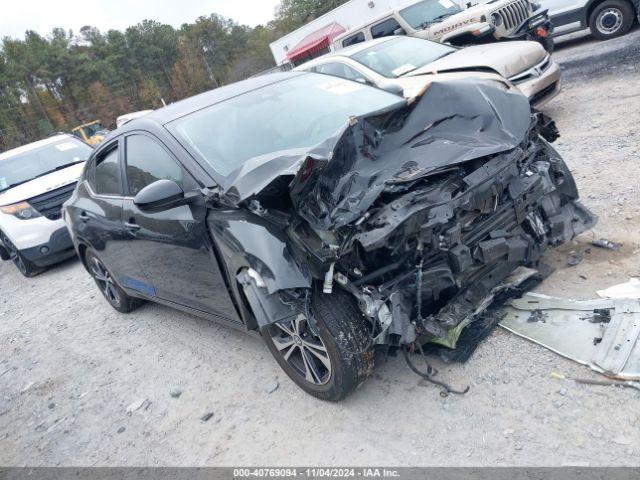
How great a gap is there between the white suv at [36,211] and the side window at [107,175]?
314 centimetres

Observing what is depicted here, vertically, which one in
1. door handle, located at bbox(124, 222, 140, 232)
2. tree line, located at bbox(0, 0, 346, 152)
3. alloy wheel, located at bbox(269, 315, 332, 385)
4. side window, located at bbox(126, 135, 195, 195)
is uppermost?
tree line, located at bbox(0, 0, 346, 152)

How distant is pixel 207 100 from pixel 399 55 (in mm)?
4712

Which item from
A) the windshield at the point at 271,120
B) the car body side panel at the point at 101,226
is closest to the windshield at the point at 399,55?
the windshield at the point at 271,120

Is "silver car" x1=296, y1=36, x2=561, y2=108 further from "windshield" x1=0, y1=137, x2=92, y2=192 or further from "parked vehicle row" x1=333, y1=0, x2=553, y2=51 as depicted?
"windshield" x1=0, y1=137, x2=92, y2=192

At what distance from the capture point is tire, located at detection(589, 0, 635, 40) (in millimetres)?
10430

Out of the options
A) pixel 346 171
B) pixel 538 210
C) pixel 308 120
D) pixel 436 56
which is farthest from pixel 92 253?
pixel 436 56

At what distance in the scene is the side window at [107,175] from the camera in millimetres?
4219

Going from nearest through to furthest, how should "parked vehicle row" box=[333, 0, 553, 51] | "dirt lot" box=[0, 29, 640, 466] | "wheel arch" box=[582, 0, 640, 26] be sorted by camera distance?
"dirt lot" box=[0, 29, 640, 466]
"parked vehicle row" box=[333, 0, 553, 51]
"wheel arch" box=[582, 0, 640, 26]

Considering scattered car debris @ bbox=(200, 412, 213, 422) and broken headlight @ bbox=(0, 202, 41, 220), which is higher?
broken headlight @ bbox=(0, 202, 41, 220)

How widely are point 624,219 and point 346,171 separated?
2489mm

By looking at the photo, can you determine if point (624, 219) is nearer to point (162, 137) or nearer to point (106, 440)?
point (162, 137)

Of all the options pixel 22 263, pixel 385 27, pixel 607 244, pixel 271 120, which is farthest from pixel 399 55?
pixel 22 263

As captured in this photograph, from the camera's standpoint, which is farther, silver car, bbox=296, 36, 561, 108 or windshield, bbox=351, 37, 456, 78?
windshield, bbox=351, 37, 456, 78

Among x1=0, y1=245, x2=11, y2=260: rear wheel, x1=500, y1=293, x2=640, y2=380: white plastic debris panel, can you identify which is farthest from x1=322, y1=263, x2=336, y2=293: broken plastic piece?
x1=0, y1=245, x2=11, y2=260: rear wheel
